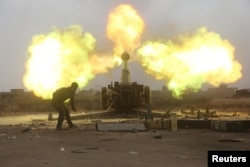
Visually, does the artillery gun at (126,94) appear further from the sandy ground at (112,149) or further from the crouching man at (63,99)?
the sandy ground at (112,149)

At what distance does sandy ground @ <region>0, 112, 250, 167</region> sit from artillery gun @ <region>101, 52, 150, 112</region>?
1524 centimetres

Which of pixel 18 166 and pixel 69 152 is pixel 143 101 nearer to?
pixel 69 152

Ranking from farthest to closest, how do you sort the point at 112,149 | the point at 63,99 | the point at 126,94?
the point at 126,94, the point at 63,99, the point at 112,149

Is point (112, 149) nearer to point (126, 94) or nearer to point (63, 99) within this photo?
point (63, 99)

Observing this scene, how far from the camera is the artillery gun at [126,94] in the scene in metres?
32.2

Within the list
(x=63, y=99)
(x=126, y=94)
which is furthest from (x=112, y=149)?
(x=126, y=94)

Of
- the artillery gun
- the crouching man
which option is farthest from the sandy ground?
the artillery gun

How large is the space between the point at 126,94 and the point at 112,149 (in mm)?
19798

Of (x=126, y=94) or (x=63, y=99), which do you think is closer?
(x=63, y=99)

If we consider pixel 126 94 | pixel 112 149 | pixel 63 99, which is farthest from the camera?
pixel 126 94

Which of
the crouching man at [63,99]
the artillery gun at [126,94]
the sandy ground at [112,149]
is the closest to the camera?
the sandy ground at [112,149]

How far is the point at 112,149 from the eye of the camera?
12.4m

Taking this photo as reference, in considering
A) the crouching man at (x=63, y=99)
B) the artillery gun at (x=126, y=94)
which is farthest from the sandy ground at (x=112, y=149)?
the artillery gun at (x=126, y=94)

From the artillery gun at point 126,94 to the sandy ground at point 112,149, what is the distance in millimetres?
15242
